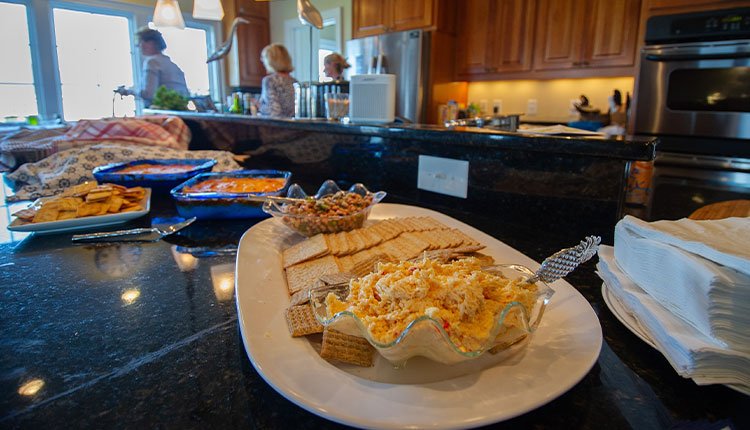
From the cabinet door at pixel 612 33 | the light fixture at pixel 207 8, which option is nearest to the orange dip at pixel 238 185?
the light fixture at pixel 207 8

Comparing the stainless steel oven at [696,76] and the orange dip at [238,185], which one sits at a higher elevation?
the stainless steel oven at [696,76]

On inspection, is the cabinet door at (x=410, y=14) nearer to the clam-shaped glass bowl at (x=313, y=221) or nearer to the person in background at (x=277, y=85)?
the person in background at (x=277, y=85)

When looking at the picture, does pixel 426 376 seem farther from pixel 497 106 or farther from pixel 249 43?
pixel 249 43

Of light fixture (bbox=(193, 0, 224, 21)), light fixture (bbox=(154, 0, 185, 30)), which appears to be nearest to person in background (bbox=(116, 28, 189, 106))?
light fixture (bbox=(154, 0, 185, 30))

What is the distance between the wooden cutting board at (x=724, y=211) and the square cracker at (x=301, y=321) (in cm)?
111

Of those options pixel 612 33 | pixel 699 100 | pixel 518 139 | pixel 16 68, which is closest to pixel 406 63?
pixel 612 33

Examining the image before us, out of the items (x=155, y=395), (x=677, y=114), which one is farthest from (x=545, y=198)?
(x=677, y=114)

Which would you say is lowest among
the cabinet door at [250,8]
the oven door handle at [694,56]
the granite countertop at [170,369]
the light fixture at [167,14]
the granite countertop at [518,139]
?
the granite countertop at [170,369]

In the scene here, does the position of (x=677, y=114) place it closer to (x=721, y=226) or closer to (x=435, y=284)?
(x=721, y=226)

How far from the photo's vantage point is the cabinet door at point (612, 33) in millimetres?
3463

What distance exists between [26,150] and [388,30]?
366 cm

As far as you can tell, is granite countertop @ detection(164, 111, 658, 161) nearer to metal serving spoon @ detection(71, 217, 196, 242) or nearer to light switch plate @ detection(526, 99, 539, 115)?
metal serving spoon @ detection(71, 217, 196, 242)

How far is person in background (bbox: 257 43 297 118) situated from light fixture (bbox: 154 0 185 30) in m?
0.73

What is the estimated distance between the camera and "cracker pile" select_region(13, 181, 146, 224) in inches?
41.1
